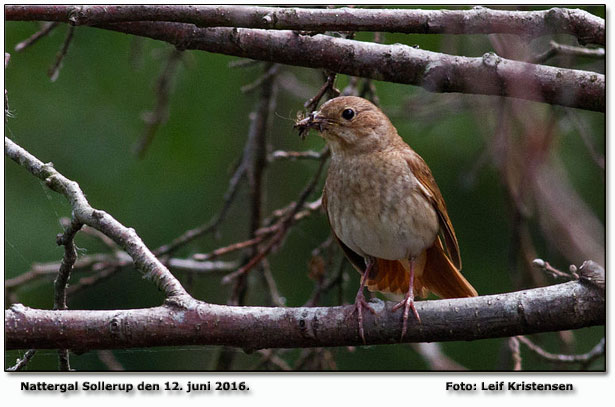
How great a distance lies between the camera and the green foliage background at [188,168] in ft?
18.0

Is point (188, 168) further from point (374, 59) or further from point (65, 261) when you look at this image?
point (65, 261)

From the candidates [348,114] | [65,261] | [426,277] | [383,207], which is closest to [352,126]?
[348,114]

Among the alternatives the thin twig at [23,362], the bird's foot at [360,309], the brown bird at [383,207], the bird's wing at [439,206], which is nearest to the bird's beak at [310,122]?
the brown bird at [383,207]

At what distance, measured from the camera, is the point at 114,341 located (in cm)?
256

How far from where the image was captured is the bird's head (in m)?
3.49

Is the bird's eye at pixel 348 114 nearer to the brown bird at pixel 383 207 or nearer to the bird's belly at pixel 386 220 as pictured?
the brown bird at pixel 383 207

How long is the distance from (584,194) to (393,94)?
1619 mm

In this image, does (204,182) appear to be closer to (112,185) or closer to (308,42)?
(112,185)

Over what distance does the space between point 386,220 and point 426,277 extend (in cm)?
49

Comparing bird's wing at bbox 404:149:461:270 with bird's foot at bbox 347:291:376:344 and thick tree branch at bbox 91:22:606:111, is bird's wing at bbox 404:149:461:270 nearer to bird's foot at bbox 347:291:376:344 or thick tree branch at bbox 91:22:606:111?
thick tree branch at bbox 91:22:606:111

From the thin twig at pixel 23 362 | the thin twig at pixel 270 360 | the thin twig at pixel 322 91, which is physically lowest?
the thin twig at pixel 270 360

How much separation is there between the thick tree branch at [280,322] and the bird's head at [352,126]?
1010mm

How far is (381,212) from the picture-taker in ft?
10.9

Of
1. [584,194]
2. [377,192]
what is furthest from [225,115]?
[377,192]
